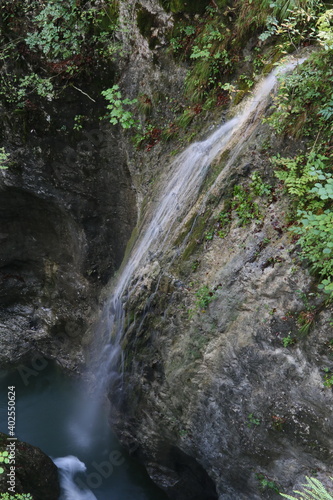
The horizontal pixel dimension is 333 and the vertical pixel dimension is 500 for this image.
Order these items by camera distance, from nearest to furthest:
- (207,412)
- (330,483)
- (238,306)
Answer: (330,483) < (238,306) < (207,412)

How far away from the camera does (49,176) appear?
8.84 metres

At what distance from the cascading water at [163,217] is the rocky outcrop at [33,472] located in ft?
1.47

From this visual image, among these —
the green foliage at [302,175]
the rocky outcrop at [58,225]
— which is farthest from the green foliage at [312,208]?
the rocky outcrop at [58,225]

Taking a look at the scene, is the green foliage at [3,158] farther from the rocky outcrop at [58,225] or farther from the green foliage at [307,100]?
the green foliage at [307,100]

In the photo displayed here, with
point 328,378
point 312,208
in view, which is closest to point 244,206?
point 312,208

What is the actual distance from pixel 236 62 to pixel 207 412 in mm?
5271

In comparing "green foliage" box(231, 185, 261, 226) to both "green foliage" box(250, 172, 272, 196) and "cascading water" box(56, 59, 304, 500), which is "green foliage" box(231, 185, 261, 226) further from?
"cascading water" box(56, 59, 304, 500)

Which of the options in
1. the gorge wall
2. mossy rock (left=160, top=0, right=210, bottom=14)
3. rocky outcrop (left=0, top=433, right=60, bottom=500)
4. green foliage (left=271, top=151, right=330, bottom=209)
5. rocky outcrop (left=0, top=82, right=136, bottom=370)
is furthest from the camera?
rocky outcrop (left=0, top=82, right=136, bottom=370)

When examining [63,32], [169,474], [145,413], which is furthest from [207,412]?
[63,32]

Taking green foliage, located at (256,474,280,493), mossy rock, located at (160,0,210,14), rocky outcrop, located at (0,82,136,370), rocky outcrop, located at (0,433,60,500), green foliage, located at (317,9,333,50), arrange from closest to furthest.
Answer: green foliage, located at (317,9,333,50), green foliage, located at (256,474,280,493), rocky outcrop, located at (0,433,60,500), mossy rock, located at (160,0,210,14), rocky outcrop, located at (0,82,136,370)

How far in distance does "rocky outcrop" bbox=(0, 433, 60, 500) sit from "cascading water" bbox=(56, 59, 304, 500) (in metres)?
0.45

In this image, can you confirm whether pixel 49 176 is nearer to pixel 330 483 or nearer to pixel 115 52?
pixel 115 52

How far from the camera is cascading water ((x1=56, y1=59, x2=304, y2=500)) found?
5.91m

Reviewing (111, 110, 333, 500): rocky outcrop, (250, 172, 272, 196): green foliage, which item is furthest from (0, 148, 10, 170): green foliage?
(250, 172, 272, 196): green foliage
